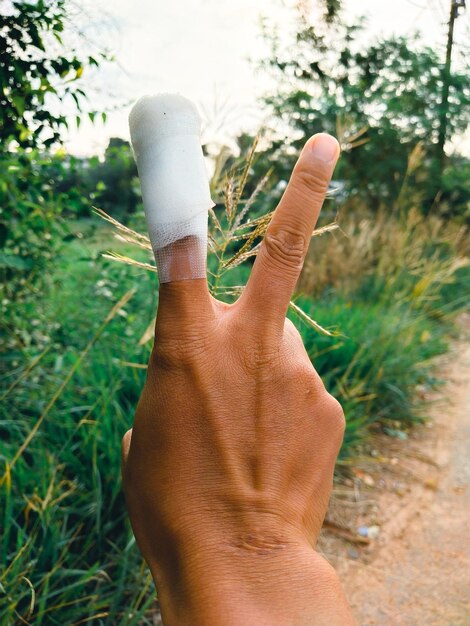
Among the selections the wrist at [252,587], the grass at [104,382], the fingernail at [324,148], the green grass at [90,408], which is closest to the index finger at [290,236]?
the fingernail at [324,148]

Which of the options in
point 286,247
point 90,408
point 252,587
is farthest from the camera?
point 90,408

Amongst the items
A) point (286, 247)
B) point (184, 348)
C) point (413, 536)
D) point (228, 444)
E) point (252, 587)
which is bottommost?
point (413, 536)

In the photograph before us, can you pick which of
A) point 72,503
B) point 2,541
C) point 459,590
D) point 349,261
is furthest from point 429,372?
point 2,541

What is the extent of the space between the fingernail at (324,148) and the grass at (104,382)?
0.31 metres

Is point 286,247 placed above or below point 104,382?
above

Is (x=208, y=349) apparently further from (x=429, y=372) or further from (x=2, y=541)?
(x=429, y=372)

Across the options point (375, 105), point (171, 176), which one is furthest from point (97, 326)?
point (375, 105)

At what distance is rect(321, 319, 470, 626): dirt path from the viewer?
2.54 metres

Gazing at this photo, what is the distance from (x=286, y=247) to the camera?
103cm

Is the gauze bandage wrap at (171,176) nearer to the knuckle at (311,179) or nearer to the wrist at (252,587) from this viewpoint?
the knuckle at (311,179)

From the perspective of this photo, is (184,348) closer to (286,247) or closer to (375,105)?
(286,247)

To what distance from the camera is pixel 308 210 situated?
3.50 feet

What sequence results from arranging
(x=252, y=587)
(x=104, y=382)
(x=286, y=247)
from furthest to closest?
(x=104, y=382), (x=286, y=247), (x=252, y=587)

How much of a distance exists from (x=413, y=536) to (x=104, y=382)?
5.84ft
